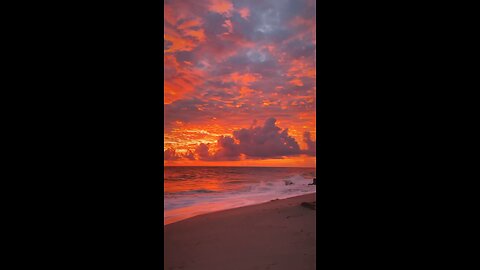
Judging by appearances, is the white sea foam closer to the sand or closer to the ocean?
the ocean

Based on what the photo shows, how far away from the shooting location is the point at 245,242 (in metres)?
3.14

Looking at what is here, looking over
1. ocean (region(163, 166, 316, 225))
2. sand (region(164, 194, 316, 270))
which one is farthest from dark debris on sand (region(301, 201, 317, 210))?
ocean (region(163, 166, 316, 225))

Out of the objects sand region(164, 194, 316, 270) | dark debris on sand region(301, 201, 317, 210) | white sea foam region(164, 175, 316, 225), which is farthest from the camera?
white sea foam region(164, 175, 316, 225)

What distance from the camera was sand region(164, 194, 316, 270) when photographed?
2.57m

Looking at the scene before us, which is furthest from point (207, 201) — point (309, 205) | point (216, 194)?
point (309, 205)

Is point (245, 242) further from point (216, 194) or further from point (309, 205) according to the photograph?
point (216, 194)

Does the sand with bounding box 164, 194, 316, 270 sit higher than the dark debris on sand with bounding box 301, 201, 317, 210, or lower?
lower

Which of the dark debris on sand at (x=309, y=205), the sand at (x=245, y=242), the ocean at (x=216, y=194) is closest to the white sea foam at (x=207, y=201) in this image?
the ocean at (x=216, y=194)

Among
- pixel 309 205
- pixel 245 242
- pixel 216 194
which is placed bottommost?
pixel 216 194
